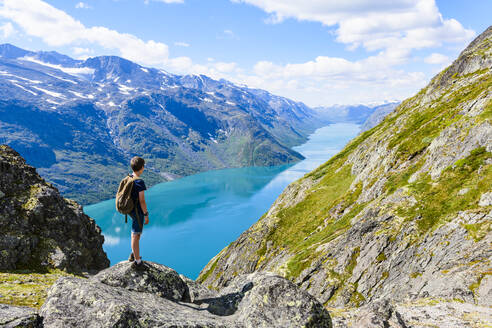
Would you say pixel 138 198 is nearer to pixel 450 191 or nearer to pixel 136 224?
pixel 136 224

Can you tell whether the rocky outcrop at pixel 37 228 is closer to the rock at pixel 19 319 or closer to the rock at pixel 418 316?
the rock at pixel 19 319

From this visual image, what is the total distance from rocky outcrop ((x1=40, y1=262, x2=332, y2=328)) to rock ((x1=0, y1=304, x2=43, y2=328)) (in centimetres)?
48

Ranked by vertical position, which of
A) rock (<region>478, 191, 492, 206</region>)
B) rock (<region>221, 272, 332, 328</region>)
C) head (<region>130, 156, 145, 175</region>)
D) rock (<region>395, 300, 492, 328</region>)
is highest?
head (<region>130, 156, 145, 175</region>)

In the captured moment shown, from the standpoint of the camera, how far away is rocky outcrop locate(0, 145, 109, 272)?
2488cm

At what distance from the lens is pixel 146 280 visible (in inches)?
585

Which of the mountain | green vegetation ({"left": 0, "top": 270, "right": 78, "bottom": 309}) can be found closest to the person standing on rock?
green vegetation ({"left": 0, "top": 270, "right": 78, "bottom": 309})

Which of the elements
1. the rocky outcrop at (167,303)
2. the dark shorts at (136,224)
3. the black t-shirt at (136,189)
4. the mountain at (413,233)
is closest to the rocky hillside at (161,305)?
the rocky outcrop at (167,303)

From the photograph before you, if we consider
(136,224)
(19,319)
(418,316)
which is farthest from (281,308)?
(19,319)

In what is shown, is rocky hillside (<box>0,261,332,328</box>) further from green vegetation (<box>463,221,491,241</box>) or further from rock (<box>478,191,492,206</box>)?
rock (<box>478,191,492,206</box>)

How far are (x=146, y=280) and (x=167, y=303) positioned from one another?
193 cm

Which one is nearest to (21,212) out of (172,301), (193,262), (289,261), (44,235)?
(44,235)

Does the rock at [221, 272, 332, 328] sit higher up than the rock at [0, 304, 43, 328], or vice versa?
the rock at [0, 304, 43, 328]

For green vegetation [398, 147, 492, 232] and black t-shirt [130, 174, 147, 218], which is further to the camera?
green vegetation [398, 147, 492, 232]

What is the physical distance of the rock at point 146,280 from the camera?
563 inches
